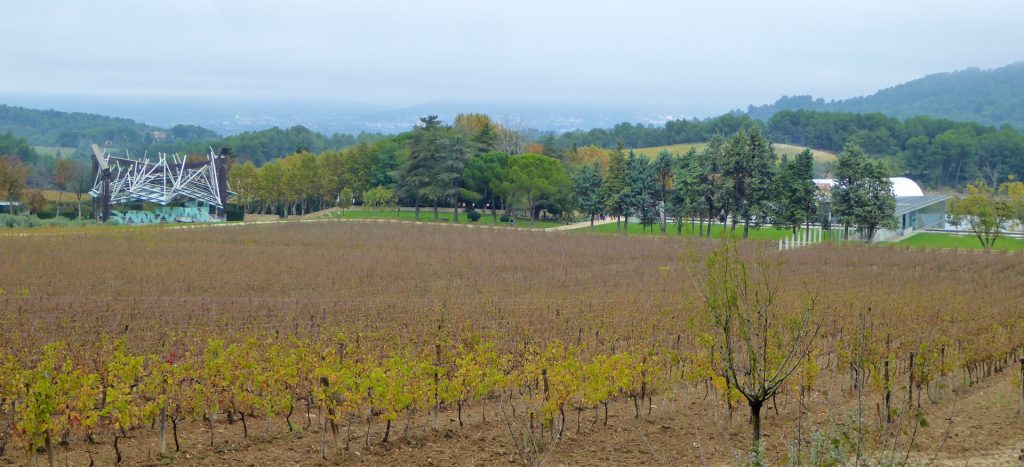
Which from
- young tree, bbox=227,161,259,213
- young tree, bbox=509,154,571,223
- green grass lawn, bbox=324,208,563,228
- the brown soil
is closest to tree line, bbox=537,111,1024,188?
green grass lawn, bbox=324,208,563,228

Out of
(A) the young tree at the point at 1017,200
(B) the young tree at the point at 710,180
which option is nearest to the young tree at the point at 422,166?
(B) the young tree at the point at 710,180

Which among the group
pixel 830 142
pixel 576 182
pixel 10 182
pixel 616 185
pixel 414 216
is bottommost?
pixel 414 216

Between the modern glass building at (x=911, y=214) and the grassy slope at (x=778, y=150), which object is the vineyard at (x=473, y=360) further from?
the grassy slope at (x=778, y=150)

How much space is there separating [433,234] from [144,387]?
1504 inches

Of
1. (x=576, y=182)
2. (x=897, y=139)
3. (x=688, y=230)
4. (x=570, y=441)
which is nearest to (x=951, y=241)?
(x=688, y=230)

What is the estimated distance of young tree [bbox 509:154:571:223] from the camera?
60938 mm

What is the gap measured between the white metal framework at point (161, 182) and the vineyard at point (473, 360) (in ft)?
84.2

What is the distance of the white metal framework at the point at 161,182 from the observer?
62719mm

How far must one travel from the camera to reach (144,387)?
439 inches

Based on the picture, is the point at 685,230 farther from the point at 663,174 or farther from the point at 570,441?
the point at 570,441

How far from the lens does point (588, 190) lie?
60.9 meters

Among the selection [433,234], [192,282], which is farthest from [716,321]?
[433,234]

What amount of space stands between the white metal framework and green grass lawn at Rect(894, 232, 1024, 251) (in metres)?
47.0

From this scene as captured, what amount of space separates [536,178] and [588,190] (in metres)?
3.72
